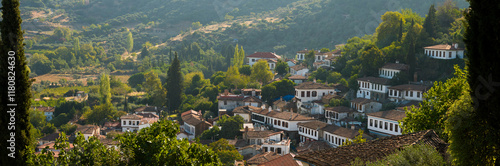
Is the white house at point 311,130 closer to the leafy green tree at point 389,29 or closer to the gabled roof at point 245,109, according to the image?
the gabled roof at point 245,109

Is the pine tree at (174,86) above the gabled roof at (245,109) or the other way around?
above

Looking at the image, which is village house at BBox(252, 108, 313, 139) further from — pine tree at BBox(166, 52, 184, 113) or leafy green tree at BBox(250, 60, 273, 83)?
pine tree at BBox(166, 52, 184, 113)

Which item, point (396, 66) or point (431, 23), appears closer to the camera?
point (396, 66)

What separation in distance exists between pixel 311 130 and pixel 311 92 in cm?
879

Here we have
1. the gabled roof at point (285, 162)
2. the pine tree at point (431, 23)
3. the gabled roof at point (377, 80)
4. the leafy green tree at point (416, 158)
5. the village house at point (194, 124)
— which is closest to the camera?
the leafy green tree at point (416, 158)

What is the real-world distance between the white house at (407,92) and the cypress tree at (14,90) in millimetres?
37012

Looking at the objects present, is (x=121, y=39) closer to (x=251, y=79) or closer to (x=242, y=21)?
(x=242, y=21)

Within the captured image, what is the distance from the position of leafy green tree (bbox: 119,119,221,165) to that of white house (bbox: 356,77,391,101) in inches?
1502

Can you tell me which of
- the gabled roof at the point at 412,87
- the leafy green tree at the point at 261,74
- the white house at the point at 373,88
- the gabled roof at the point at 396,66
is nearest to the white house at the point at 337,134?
the gabled roof at the point at 412,87

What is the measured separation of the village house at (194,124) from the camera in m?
50.2

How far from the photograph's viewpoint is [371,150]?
13.0m

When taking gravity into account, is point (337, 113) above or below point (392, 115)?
below

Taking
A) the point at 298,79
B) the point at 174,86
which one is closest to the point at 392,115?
the point at 298,79

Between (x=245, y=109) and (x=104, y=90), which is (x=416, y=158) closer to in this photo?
(x=245, y=109)
